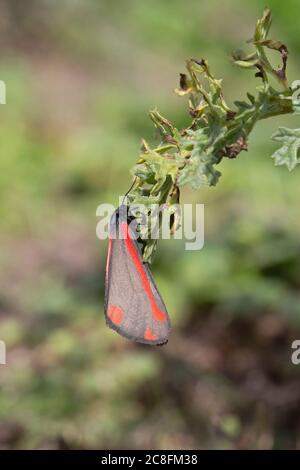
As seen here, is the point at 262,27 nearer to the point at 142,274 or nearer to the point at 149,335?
the point at 142,274

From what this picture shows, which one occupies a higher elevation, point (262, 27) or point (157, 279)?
point (262, 27)

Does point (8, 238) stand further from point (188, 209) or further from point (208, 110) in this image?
point (208, 110)

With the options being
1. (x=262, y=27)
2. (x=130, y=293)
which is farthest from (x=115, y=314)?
(x=262, y=27)

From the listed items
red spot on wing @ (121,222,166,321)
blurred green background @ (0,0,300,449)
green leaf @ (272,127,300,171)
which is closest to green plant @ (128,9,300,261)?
green leaf @ (272,127,300,171)

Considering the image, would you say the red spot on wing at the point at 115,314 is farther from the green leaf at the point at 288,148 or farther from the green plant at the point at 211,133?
the green leaf at the point at 288,148

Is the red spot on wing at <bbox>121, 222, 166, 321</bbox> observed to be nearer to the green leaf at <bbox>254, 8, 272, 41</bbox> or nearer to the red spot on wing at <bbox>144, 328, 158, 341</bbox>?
the red spot on wing at <bbox>144, 328, 158, 341</bbox>

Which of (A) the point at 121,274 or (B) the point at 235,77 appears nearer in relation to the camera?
(A) the point at 121,274

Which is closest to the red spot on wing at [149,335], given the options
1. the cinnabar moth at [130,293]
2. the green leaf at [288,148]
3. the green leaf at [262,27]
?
the cinnabar moth at [130,293]
